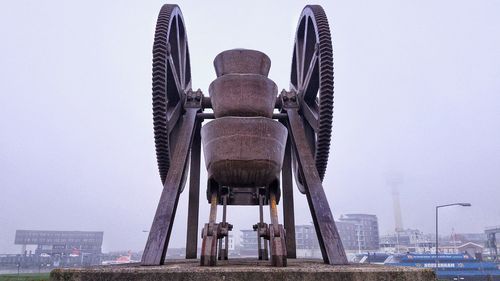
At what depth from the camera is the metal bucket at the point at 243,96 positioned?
7.56m

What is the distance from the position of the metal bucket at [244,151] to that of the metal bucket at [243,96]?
1.52 feet

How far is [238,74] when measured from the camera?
7.86 m

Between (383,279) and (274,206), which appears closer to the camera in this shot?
(383,279)

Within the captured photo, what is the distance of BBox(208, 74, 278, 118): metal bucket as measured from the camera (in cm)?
756

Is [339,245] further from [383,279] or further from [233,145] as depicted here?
[233,145]

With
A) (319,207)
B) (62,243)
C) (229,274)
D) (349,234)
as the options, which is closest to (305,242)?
(349,234)

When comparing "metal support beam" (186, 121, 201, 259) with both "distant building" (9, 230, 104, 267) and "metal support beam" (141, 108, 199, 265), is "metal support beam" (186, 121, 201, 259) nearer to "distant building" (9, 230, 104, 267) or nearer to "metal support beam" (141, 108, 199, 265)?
"metal support beam" (141, 108, 199, 265)

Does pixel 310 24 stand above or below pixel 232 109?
above

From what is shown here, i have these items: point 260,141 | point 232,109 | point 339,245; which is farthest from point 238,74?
point 339,245

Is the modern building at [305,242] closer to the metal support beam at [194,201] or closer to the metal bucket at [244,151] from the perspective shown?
the metal support beam at [194,201]

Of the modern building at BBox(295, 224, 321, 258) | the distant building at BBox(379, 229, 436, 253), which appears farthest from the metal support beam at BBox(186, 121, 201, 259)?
the modern building at BBox(295, 224, 321, 258)

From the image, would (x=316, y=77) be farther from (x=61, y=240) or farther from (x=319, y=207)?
(x=61, y=240)

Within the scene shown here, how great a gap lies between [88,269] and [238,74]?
478 cm

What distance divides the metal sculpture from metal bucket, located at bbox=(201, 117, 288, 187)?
2 centimetres
